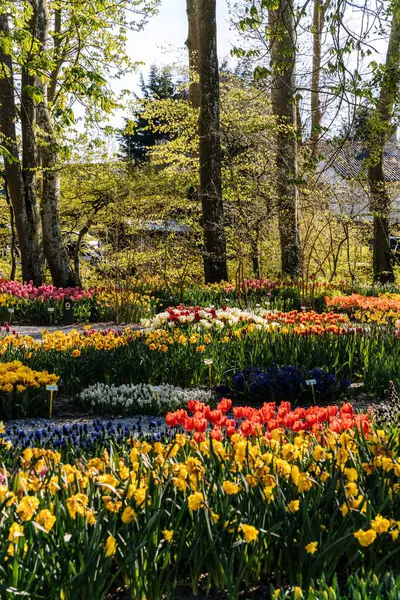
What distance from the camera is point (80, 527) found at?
6.98ft

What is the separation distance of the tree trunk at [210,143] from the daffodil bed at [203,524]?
12152mm

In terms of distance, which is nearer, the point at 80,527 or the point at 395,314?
the point at 80,527

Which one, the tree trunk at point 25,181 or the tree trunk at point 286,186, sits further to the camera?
the tree trunk at point 286,186

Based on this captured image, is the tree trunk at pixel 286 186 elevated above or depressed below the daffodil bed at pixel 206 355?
above

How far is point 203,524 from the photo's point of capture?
221 centimetres

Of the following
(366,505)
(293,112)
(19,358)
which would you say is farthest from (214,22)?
(366,505)

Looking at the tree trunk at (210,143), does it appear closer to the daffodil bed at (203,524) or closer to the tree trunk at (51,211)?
the tree trunk at (51,211)

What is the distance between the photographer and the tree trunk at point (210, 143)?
48.3 ft

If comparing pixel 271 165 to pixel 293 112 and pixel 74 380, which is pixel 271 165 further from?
pixel 74 380

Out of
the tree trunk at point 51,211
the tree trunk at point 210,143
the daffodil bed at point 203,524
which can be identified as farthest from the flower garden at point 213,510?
the tree trunk at point 210,143

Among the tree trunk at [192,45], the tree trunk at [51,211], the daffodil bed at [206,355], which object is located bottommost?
the daffodil bed at [206,355]

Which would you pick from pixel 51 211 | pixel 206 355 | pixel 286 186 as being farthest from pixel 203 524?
pixel 286 186

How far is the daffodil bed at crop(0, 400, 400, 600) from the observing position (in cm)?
196

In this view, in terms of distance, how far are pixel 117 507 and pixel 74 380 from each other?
426cm
